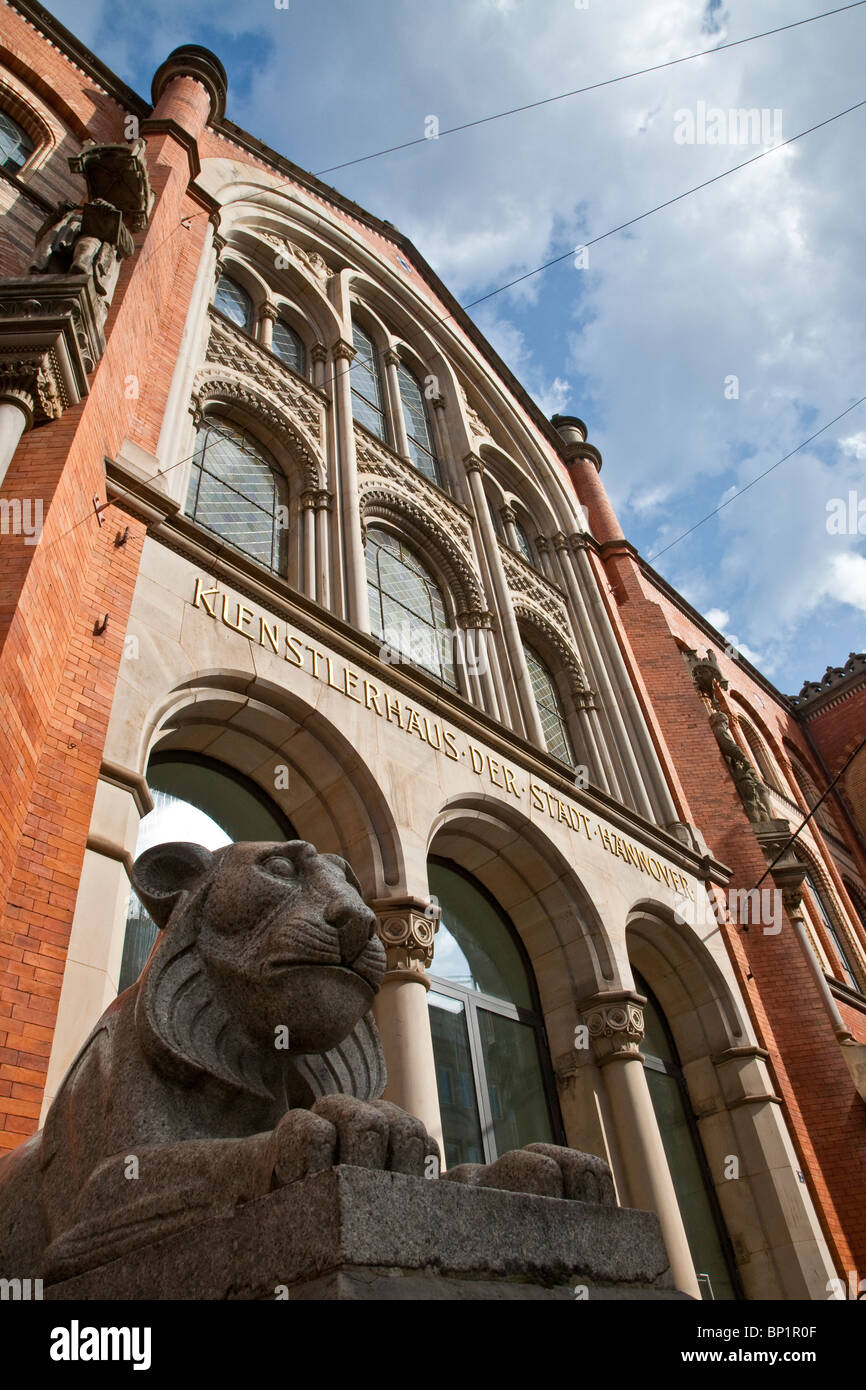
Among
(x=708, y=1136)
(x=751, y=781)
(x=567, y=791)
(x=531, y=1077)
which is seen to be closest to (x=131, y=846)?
(x=531, y=1077)

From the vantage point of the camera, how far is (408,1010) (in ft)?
20.1

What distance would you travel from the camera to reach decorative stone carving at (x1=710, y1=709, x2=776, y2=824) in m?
13.7

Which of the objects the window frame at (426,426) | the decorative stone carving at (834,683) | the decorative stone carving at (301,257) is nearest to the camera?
the decorative stone carving at (301,257)

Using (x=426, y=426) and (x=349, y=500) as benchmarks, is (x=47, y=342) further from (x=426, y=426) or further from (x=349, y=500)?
(x=426, y=426)

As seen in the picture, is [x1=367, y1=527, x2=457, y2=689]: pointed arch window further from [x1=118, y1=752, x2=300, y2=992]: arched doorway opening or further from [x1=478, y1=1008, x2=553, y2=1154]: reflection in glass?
[x1=478, y1=1008, x2=553, y2=1154]: reflection in glass

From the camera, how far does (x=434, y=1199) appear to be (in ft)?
5.81

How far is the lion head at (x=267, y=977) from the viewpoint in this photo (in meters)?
2.27

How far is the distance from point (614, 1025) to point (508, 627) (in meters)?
5.15

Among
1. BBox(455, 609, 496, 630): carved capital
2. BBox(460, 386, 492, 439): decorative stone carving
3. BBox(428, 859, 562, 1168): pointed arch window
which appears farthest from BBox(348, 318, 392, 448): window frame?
BBox(428, 859, 562, 1168): pointed arch window

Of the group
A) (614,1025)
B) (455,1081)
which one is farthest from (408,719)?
(614,1025)

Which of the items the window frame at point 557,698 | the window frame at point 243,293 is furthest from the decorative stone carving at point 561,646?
the window frame at point 243,293

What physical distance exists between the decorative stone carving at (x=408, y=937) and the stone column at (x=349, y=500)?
2.90 meters

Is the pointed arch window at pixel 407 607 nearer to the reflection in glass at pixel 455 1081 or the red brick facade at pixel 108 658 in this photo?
the red brick facade at pixel 108 658

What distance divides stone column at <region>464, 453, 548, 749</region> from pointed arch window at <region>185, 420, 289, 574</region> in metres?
3.31
